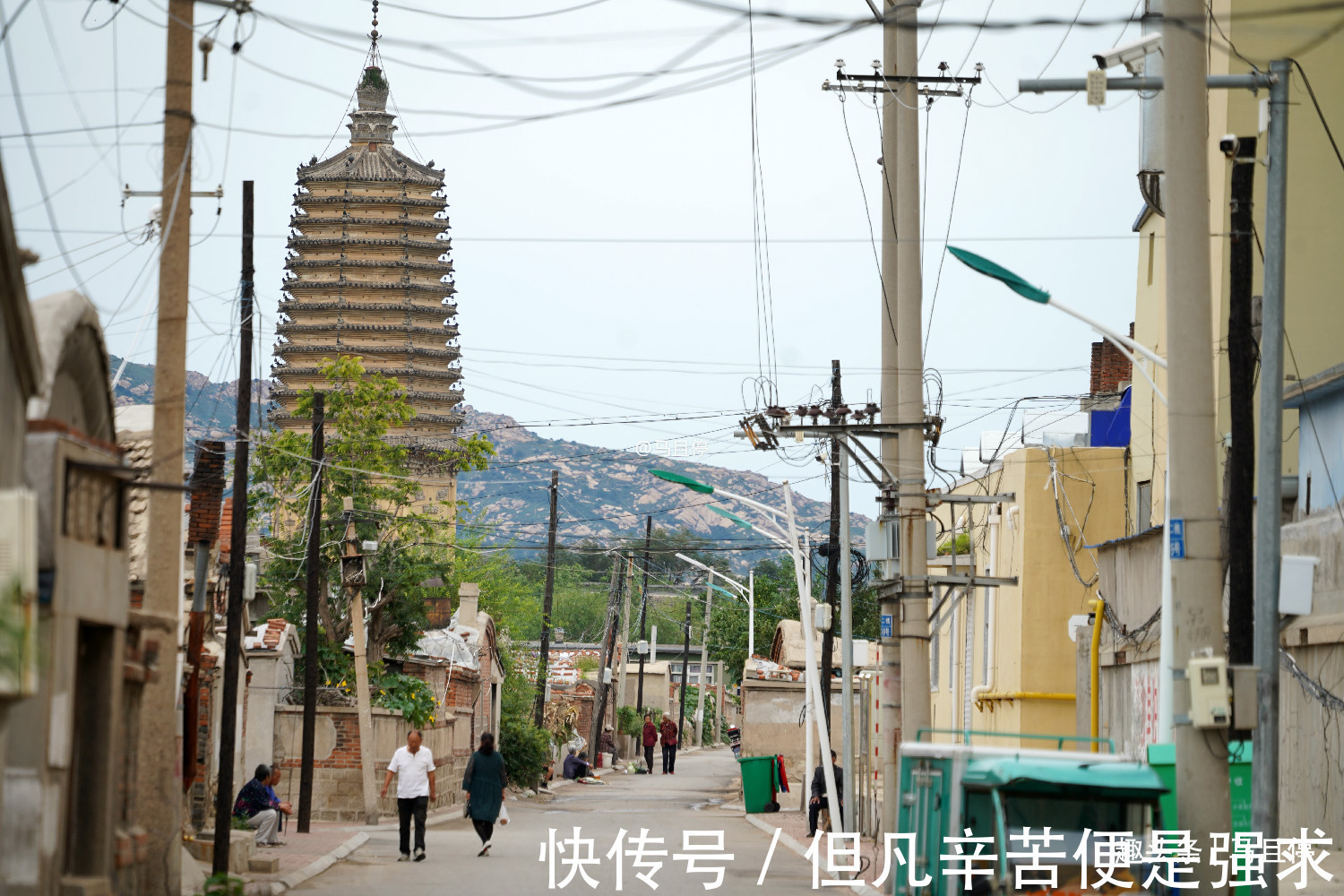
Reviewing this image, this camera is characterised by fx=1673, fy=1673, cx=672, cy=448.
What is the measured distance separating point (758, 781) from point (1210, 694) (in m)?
24.6

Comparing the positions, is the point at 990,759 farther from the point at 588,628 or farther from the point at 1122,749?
the point at 588,628

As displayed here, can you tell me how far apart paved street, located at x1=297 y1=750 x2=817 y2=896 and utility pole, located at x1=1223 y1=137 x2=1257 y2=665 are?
740 cm

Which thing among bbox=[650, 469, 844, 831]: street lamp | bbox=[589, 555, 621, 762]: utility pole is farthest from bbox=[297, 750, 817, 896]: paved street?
bbox=[589, 555, 621, 762]: utility pole

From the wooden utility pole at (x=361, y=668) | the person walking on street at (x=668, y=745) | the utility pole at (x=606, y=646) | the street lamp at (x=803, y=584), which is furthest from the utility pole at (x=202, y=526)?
the person walking on street at (x=668, y=745)

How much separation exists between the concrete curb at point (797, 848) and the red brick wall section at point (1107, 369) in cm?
1389

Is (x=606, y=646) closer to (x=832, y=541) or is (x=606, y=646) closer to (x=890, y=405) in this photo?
(x=832, y=541)

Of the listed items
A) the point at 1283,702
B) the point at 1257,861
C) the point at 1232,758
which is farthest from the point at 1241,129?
the point at 1257,861

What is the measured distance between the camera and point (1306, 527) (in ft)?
64.1

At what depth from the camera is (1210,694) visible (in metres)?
11.9

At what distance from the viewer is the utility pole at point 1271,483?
1360 cm

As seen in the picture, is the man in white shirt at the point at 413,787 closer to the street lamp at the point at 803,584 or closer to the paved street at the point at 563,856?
the paved street at the point at 563,856

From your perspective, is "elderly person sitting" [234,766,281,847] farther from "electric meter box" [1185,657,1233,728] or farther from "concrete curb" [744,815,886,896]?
"electric meter box" [1185,657,1233,728]

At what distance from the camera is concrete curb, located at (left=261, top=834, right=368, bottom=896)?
59.1 feet

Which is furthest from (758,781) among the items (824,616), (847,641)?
(847,641)
